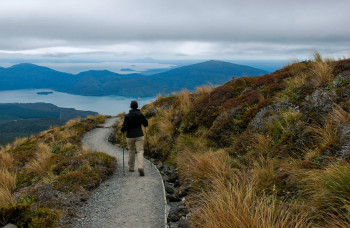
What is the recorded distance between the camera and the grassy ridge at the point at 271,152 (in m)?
3.88

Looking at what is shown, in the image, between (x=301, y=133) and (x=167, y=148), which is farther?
(x=167, y=148)

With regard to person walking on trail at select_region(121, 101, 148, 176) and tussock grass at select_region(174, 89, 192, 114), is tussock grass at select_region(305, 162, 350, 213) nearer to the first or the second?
person walking on trail at select_region(121, 101, 148, 176)

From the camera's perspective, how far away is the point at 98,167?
28.6 feet

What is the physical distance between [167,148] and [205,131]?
2130 millimetres

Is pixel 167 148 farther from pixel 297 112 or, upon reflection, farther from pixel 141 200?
pixel 297 112

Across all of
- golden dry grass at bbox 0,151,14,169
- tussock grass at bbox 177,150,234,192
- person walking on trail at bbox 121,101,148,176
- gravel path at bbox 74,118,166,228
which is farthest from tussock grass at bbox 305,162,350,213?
golden dry grass at bbox 0,151,14,169

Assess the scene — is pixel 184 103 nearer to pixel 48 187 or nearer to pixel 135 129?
pixel 135 129

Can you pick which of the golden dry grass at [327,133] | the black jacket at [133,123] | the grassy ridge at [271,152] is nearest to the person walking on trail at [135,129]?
the black jacket at [133,123]

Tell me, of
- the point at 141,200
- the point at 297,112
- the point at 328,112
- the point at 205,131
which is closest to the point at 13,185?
the point at 141,200

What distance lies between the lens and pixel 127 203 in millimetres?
6480

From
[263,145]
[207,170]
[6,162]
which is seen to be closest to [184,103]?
[263,145]

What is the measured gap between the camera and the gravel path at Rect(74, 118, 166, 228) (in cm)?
555

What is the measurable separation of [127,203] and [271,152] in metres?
4.38

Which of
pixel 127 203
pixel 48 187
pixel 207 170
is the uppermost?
pixel 207 170
